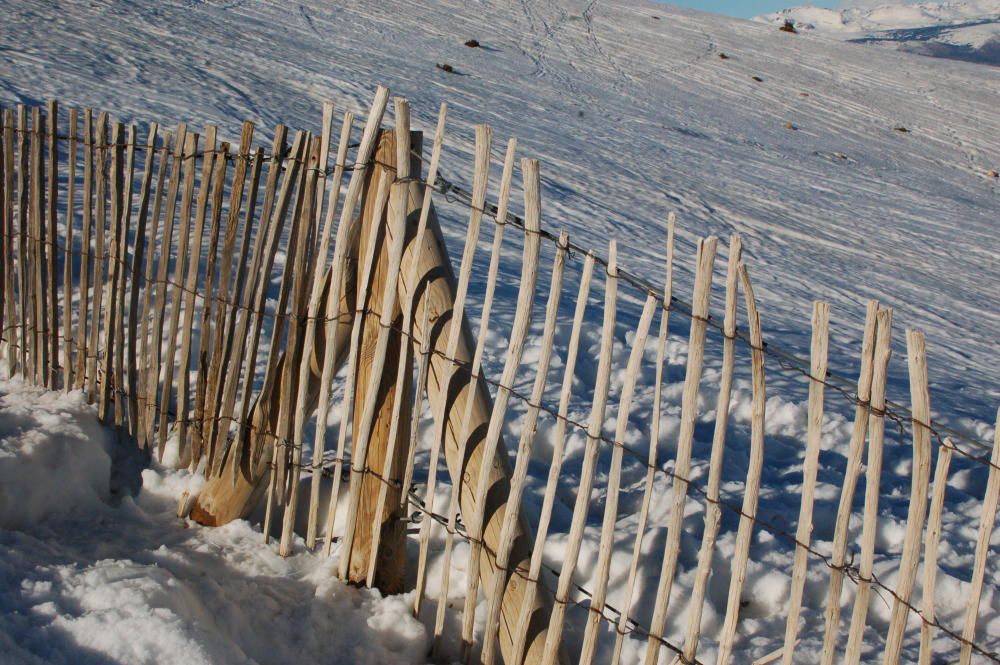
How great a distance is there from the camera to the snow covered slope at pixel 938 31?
3766cm

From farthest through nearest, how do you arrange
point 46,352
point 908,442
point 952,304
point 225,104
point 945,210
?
point 945,210 < point 225,104 < point 952,304 < point 908,442 < point 46,352

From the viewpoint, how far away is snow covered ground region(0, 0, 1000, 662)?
2906 millimetres

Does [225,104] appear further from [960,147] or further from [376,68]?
[960,147]

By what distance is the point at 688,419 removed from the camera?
2.47 meters

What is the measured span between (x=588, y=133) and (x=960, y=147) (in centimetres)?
934

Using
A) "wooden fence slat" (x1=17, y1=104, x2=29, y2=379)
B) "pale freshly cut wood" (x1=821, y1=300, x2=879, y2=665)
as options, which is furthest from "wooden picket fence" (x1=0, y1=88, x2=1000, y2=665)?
"wooden fence slat" (x1=17, y1=104, x2=29, y2=379)

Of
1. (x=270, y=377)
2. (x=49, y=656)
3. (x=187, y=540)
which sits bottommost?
(x=187, y=540)

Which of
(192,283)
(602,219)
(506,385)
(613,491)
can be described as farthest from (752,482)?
(602,219)

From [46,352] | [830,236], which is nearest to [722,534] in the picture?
[46,352]

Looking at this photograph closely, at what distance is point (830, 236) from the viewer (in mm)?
10242

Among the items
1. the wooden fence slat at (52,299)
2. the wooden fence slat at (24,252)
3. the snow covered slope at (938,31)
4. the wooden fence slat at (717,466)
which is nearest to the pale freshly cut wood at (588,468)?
the wooden fence slat at (717,466)

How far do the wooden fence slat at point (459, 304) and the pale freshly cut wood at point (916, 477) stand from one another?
1175mm

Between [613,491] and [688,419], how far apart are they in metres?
0.29

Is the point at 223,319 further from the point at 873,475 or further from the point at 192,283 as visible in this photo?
the point at 873,475
